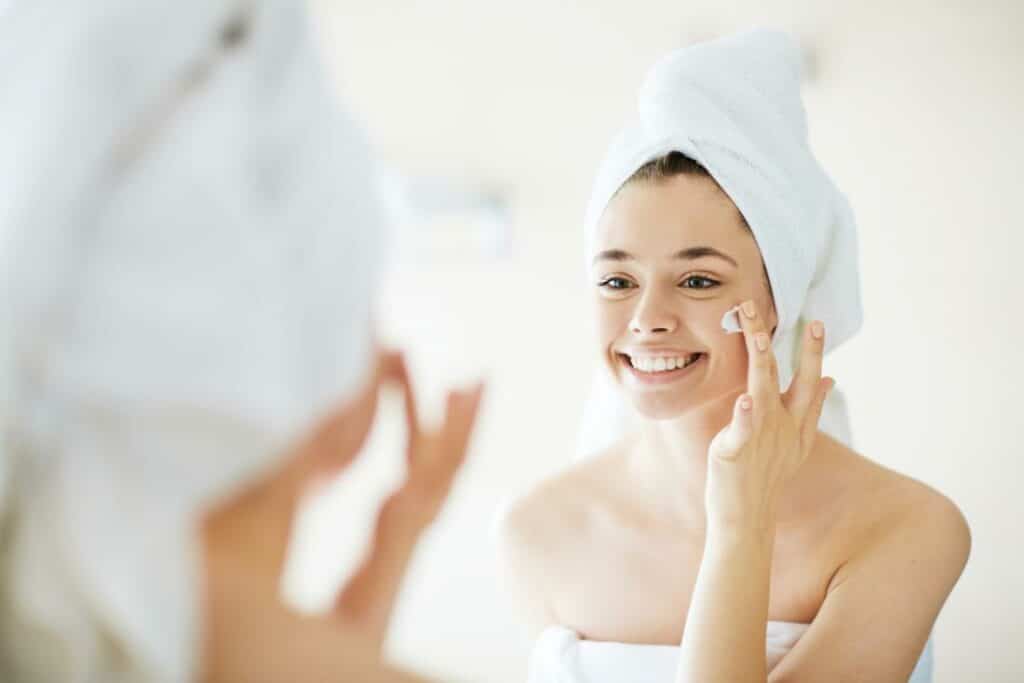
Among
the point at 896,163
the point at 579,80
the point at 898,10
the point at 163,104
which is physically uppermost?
the point at 579,80

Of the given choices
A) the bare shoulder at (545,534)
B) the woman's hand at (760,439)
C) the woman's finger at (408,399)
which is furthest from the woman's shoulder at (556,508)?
the woman's finger at (408,399)

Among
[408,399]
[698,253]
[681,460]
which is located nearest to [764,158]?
[698,253]

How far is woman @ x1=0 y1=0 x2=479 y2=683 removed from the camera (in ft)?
1.30

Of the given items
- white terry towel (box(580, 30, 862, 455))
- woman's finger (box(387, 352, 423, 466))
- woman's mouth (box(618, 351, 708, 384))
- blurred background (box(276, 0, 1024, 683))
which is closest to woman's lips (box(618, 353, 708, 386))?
woman's mouth (box(618, 351, 708, 384))

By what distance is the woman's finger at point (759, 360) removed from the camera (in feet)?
3.10

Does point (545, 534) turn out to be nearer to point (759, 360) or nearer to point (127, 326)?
point (759, 360)

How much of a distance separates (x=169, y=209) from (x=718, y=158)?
725mm

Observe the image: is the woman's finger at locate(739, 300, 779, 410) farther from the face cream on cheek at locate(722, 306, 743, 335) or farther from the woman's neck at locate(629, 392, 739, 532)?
the woman's neck at locate(629, 392, 739, 532)

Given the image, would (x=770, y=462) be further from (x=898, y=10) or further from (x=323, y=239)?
(x=898, y=10)

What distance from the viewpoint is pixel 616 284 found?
42.6 inches

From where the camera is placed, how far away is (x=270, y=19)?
1.48 ft

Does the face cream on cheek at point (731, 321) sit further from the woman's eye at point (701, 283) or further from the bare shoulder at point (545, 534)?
the bare shoulder at point (545, 534)

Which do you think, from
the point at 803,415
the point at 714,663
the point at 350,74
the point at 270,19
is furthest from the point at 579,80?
the point at 270,19

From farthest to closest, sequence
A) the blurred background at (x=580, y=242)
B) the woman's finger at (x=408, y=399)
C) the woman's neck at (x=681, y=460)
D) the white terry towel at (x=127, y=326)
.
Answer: the blurred background at (x=580, y=242) → the woman's neck at (x=681, y=460) → the woman's finger at (x=408, y=399) → the white terry towel at (x=127, y=326)
